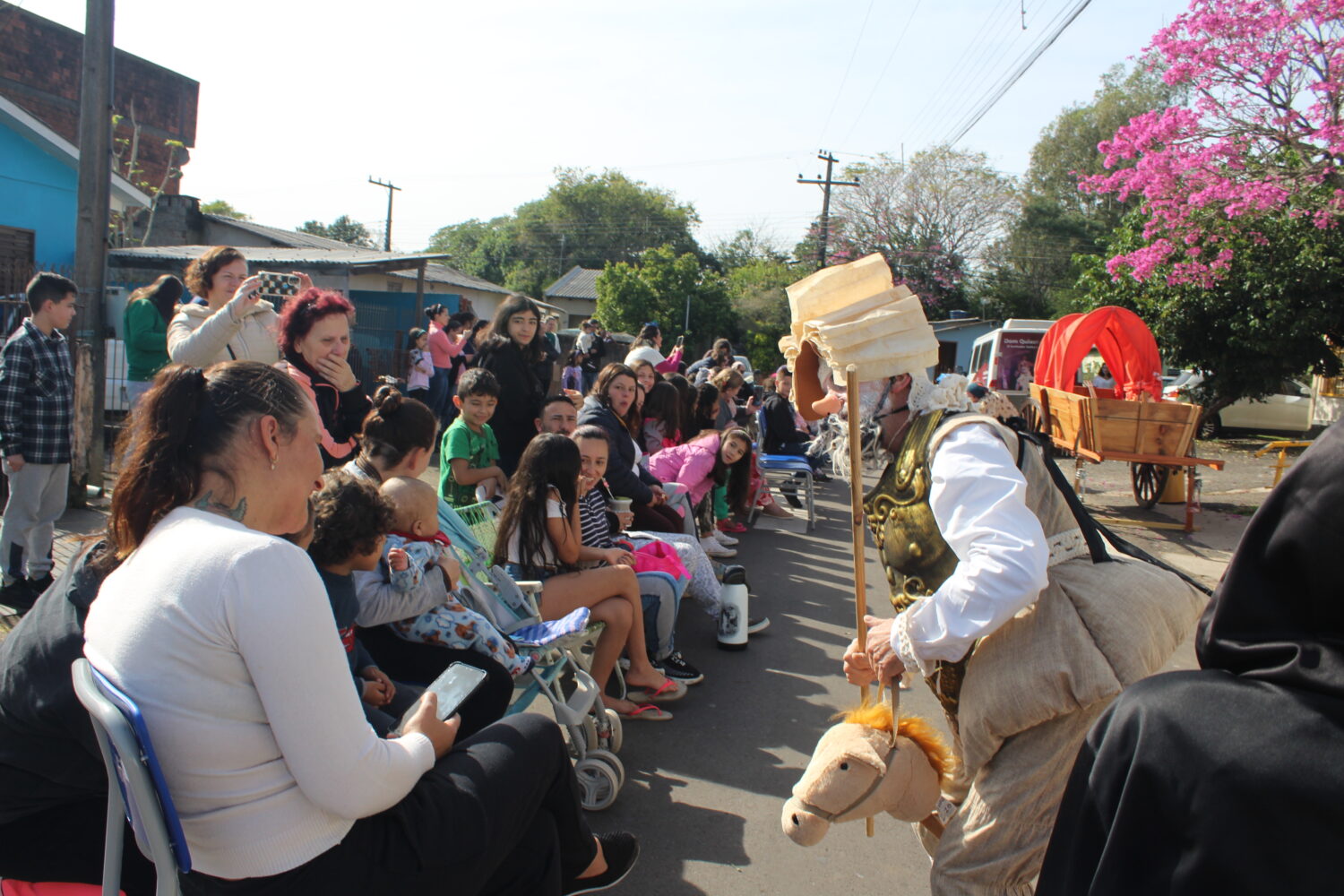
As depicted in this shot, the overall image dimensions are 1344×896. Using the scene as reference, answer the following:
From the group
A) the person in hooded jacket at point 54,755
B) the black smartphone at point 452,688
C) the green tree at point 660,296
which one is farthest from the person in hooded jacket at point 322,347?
the green tree at point 660,296

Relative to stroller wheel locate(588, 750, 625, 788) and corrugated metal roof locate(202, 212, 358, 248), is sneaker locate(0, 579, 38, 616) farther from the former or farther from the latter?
corrugated metal roof locate(202, 212, 358, 248)

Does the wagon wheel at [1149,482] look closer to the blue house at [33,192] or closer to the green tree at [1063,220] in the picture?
the blue house at [33,192]

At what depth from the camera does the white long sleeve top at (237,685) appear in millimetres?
1521

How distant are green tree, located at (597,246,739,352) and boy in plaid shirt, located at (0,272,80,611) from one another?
29.5 m

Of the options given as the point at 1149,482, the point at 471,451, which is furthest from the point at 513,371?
the point at 1149,482

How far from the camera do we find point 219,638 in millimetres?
1518

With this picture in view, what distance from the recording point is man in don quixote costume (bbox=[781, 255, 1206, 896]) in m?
1.89

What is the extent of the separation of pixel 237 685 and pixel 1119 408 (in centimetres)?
903

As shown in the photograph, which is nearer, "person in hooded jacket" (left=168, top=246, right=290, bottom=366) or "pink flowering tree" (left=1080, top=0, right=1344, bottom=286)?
"person in hooded jacket" (left=168, top=246, right=290, bottom=366)

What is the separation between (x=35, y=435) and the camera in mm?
4727

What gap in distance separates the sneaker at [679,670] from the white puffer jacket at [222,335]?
2436mm

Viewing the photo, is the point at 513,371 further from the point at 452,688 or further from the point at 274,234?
the point at 274,234

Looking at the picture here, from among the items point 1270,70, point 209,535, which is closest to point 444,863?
point 209,535

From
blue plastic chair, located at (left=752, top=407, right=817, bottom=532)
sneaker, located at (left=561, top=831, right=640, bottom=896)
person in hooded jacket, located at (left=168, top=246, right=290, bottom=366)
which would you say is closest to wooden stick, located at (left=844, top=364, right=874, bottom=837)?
sneaker, located at (left=561, top=831, right=640, bottom=896)
